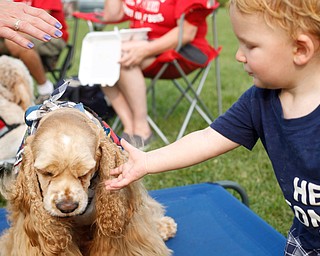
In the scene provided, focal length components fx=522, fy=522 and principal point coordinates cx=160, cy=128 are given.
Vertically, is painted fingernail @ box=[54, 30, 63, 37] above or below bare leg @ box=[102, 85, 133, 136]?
above

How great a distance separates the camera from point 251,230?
7.77 feet

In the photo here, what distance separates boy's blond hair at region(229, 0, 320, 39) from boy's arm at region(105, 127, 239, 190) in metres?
0.45

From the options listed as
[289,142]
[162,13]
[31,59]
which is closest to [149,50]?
[162,13]

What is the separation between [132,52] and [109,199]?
6.65 ft

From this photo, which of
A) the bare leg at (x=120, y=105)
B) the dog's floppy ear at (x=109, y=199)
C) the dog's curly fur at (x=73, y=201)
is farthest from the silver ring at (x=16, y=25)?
the bare leg at (x=120, y=105)

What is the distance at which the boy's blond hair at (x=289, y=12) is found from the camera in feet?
4.15

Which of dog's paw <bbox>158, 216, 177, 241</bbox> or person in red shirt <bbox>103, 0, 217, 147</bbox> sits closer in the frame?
dog's paw <bbox>158, 216, 177, 241</bbox>

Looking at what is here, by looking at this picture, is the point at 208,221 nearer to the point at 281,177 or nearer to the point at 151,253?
the point at 151,253

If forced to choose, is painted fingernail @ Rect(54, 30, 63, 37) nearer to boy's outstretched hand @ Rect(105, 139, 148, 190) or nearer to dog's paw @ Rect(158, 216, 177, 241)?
boy's outstretched hand @ Rect(105, 139, 148, 190)

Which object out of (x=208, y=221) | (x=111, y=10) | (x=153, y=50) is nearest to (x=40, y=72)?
(x=111, y=10)

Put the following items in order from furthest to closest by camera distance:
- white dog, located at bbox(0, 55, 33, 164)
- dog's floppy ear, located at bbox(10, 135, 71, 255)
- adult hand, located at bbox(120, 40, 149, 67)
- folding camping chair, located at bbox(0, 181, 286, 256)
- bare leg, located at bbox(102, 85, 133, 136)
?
bare leg, located at bbox(102, 85, 133, 136)
adult hand, located at bbox(120, 40, 149, 67)
white dog, located at bbox(0, 55, 33, 164)
folding camping chair, located at bbox(0, 181, 286, 256)
dog's floppy ear, located at bbox(10, 135, 71, 255)

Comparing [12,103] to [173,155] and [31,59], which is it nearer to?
[31,59]

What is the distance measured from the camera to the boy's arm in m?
1.58

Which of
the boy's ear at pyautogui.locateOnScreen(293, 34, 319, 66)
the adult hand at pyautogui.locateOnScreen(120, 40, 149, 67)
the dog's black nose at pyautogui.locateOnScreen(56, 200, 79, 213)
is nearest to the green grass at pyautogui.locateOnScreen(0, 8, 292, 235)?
the adult hand at pyautogui.locateOnScreen(120, 40, 149, 67)
